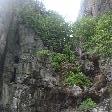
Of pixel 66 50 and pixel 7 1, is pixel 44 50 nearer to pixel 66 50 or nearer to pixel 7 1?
pixel 66 50

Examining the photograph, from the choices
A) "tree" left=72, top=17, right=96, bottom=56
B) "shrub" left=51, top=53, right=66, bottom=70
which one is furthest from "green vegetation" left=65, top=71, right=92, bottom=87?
"tree" left=72, top=17, right=96, bottom=56

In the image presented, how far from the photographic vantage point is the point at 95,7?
2875 cm

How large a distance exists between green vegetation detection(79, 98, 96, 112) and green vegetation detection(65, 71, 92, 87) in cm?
118

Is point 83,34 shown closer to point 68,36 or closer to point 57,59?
point 68,36

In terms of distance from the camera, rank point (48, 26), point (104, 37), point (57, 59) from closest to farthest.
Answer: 1. point (57, 59)
2. point (104, 37)
3. point (48, 26)

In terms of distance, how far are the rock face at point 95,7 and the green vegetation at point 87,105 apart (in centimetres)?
942

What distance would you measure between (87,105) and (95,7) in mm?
11115

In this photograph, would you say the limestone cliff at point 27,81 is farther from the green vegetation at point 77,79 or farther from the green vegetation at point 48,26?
the green vegetation at point 48,26

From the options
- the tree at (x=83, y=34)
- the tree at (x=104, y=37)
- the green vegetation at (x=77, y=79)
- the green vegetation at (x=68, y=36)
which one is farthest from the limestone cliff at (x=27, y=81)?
the tree at (x=104, y=37)

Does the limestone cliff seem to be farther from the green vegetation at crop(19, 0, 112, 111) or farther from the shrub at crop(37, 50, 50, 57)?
the green vegetation at crop(19, 0, 112, 111)

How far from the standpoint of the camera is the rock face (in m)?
27.7

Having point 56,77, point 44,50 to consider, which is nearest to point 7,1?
point 44,50

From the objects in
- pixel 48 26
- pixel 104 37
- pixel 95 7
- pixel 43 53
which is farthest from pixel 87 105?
pixel 95 7

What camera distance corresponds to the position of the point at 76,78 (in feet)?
69.9
